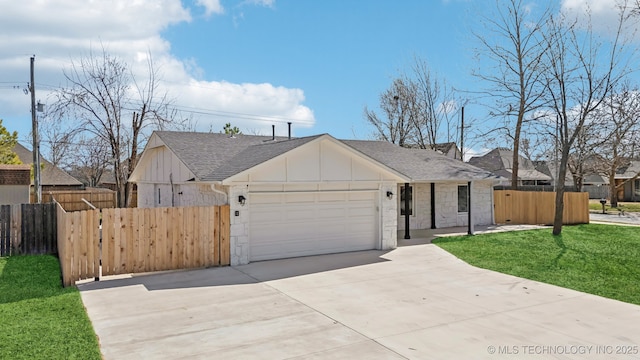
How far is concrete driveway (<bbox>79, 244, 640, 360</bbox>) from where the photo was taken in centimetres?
559

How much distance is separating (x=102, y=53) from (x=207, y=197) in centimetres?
1377

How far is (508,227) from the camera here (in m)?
18.8

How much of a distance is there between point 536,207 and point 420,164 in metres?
6.10

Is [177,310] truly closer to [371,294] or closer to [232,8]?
[371,294]

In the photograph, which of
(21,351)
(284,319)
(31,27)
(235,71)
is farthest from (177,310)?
(235,71)

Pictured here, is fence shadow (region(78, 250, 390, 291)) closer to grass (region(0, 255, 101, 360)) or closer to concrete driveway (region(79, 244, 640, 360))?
concrete driveway (region(79, 244, 640, 360))

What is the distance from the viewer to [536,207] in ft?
65.7

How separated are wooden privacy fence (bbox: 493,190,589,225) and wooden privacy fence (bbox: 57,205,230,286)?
14768mm

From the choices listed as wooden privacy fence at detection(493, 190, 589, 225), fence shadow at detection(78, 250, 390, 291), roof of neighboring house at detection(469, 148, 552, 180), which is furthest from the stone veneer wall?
roof of neighboring house at detection(469, 148, 552, 180)

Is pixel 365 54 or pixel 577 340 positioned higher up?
pixel 365 54

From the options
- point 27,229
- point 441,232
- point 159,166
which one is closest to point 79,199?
point 159,166

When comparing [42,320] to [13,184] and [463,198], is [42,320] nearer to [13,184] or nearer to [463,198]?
[463,198]

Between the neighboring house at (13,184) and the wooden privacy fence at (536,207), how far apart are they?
2202 cm

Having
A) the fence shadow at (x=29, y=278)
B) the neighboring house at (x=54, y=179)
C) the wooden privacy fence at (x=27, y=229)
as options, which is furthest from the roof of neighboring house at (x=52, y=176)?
the fence shadow at (x=29, y=278)
